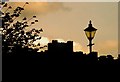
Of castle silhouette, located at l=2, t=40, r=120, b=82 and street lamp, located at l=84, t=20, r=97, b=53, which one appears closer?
castle silhouette, located at l=2, t=40, r=120, b=82

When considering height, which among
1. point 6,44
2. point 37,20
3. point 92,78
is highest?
point 37,20

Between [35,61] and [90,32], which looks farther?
[90,32]

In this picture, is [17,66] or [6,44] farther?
[6,44]

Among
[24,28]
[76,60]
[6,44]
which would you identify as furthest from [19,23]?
[76,60]

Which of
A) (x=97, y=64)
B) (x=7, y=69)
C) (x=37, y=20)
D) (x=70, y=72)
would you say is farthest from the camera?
(x=37, y=20)

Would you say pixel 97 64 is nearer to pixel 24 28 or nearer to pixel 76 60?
pixel 76 60

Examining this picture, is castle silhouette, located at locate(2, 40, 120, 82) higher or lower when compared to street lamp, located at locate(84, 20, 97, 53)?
lower

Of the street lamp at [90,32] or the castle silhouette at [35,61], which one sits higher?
the street lamp at [90,32]

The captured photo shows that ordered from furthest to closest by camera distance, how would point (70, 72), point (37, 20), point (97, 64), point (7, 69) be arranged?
point (37, 20), point (97, 64), point (70, 72), point (7, 69)

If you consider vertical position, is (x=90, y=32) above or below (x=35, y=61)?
above

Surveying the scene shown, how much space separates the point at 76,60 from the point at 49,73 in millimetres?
1371

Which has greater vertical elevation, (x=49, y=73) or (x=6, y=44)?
(x=6, y=44)

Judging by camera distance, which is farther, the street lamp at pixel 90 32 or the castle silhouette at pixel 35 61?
the street lamp at pixel 90 32

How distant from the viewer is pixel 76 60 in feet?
52.7
